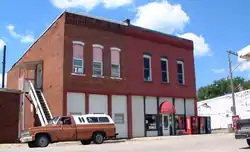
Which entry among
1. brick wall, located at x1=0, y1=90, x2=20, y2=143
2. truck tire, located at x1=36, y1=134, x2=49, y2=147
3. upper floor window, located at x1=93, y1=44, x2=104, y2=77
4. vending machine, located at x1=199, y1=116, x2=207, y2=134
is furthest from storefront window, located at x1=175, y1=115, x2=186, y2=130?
truck tire, located at x1=36, y1=134, x2=49, y2=147

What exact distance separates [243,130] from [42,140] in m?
11.3

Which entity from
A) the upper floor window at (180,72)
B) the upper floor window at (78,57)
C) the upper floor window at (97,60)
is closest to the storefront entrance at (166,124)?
the upper floor window at (180,72)

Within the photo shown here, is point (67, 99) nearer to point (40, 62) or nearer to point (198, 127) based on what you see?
point (40, 62)

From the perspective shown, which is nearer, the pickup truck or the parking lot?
the pickup truck

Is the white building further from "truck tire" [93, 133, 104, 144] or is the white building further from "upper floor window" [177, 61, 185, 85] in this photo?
"truck tire" [93, 133, 104, 144]

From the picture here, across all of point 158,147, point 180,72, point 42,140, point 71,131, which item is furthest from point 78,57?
point 158,147

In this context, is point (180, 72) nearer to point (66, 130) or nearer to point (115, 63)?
point (115, 63)

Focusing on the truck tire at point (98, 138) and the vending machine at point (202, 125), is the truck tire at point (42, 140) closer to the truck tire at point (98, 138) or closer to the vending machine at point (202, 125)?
the truck tire at point (98, 138)

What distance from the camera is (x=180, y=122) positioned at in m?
34.9

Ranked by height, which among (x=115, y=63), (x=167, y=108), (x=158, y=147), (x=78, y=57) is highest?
(x=78, y=57)

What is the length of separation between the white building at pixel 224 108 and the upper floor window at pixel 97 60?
2776cm

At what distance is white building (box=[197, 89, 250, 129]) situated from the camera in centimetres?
5153

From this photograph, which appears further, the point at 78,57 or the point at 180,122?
the point at 180,122

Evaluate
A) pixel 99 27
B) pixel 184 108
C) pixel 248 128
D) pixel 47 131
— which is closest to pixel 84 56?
pixel 99 27
